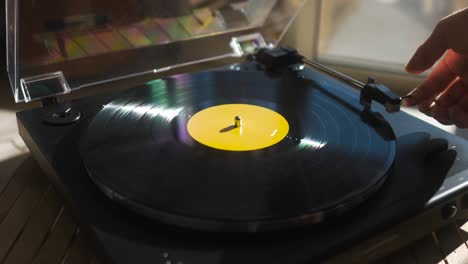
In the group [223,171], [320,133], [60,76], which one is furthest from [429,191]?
[60,76]

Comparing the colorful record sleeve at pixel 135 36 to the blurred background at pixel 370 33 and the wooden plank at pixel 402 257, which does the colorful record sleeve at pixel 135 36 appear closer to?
the blurred background at pixel 370 33

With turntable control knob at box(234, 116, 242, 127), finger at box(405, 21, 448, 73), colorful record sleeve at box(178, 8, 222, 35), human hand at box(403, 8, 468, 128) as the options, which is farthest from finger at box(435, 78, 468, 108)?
colorful record sleeve at box(178, 8, 222, 35)

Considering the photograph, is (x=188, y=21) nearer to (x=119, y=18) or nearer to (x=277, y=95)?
(x=119, y=18)

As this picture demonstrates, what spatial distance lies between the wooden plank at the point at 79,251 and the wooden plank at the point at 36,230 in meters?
0.05

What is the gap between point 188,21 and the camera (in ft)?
3.94

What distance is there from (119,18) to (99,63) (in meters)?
0.11

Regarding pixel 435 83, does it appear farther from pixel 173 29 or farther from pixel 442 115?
pixel 173 29

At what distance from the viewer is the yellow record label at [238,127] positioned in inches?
31.7

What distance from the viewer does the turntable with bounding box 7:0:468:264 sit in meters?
0.59

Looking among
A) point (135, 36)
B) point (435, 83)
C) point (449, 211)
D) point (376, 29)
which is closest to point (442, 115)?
point (435, 83)

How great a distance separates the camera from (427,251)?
70cm

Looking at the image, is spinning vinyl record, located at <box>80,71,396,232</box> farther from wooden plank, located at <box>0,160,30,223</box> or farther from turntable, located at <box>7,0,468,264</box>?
wooden plank, located at <box>0,160,30,223</box>

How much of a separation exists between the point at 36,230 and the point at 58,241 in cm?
5

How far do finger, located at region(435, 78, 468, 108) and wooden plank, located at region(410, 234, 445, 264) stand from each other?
1.04 feet
